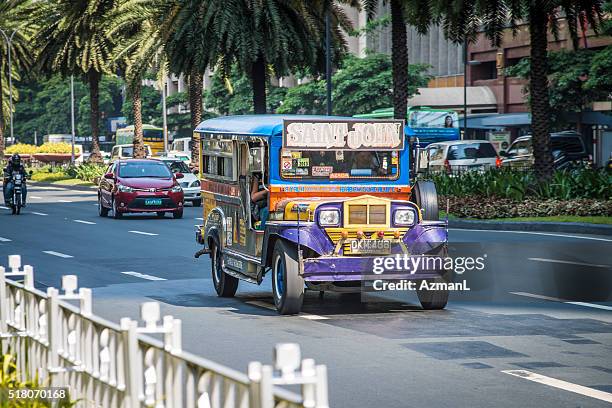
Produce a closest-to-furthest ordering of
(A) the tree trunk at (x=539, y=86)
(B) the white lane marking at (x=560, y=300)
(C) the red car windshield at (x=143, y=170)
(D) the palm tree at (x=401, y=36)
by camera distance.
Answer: (B) the white lane marking at (x=560, y=300)
(A) the tree trunk at (x=539, y=86)
(D) the palm tree at (x=401, y=36)
(C) the red car windshield at (x=143, y=170)

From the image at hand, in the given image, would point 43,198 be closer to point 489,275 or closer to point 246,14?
point 246,14

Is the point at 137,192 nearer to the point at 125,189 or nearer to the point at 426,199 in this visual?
the point at 125,189

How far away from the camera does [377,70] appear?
78562mm

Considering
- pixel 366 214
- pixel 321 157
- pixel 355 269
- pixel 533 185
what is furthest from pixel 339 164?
pixel 533 185

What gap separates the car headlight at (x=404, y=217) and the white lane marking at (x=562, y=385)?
4327 mm

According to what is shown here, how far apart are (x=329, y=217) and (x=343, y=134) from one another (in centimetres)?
179

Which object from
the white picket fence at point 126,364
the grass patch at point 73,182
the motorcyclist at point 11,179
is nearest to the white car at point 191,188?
the motorcyclist at point 11,179

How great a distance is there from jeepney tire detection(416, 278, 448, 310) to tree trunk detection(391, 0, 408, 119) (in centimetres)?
2067

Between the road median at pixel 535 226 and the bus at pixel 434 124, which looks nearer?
the road median at pixel 535 226

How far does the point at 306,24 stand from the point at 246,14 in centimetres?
200

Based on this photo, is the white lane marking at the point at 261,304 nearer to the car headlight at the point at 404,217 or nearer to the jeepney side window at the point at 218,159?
the jeepney side window at the point at 218,159

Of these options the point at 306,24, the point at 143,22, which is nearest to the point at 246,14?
the point at 306,24

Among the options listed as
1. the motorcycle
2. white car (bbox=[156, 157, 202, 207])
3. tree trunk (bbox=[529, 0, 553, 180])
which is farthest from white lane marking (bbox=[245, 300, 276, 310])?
white car (bbox=[156, 157, 202, 207])

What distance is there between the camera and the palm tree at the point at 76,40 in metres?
56.1
